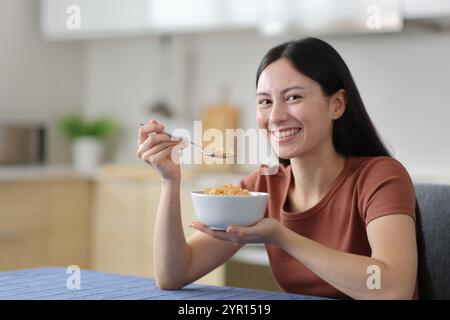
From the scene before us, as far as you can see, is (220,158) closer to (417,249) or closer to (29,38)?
(417,249)

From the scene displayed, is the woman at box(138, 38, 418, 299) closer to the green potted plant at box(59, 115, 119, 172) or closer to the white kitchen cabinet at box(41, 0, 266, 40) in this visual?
the white kitchen cabinet at box(41, 0, 266, 40)

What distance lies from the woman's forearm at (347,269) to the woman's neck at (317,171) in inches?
10.8

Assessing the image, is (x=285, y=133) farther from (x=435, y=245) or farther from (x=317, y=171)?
(x=435, y=245)

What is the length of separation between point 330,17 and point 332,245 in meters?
1.83

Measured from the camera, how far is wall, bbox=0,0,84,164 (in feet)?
13.7

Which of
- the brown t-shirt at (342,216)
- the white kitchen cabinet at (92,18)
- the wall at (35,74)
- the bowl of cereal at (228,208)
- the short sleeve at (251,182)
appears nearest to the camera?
the bowl of cereal at (228,208)

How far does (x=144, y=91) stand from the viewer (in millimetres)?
4371

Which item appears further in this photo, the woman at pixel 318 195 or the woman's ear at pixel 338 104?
the woman's ear at pixel 338 104

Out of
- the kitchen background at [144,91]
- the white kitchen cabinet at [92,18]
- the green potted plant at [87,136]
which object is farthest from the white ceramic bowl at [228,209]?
the green potted plant at [87,136]

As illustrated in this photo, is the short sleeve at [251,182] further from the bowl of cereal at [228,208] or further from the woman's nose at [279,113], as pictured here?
the bowl of cereal at [228,208]

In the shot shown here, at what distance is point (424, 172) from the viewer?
11.0ft

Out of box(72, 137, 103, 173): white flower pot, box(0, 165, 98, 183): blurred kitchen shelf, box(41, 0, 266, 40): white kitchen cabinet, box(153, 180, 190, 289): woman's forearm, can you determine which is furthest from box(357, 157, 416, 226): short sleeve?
box(72, 137, 103, 173): white flower pot

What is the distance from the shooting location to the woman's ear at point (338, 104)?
168 cm
